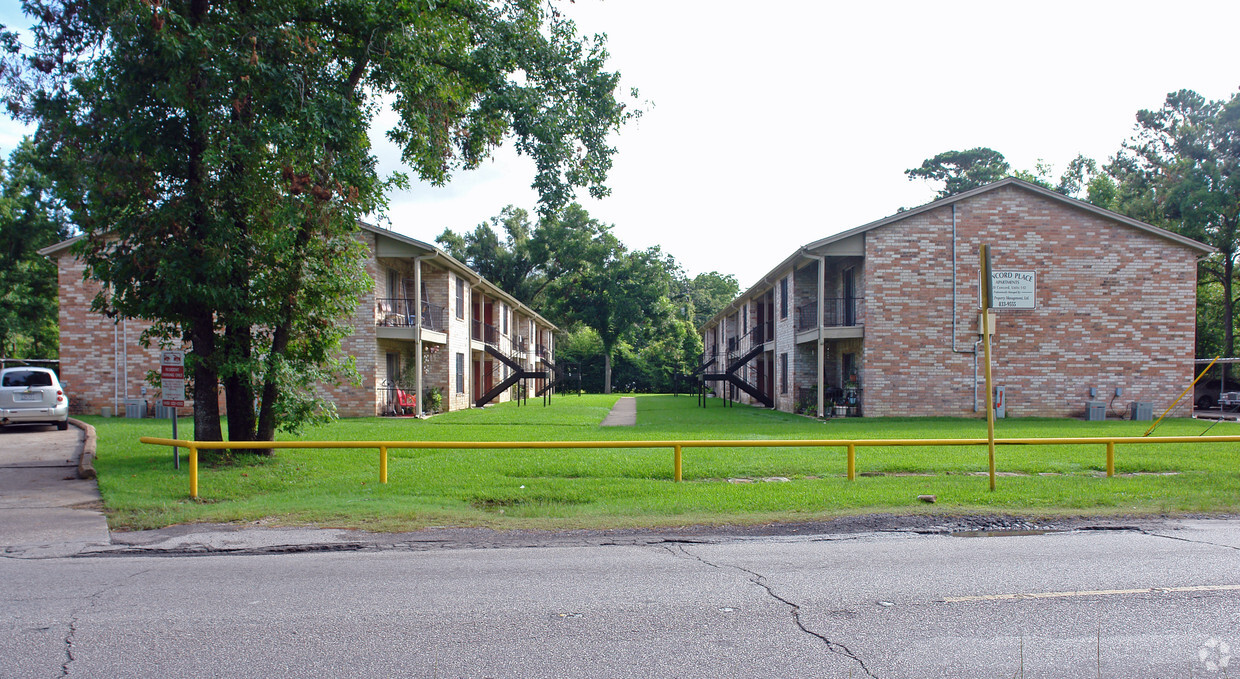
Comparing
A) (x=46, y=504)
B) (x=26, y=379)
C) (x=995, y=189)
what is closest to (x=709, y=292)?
(x=995, y=189)

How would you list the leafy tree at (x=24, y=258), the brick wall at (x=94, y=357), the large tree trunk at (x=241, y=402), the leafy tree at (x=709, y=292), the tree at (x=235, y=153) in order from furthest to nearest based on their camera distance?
the leafy tree at (x=709, y=292) → the leafy tree at (x=24, y=258) → the brick wall at (x=94, y=357) → the large tree trunk at (x=241, y=402) → the tree at (x=235, y=153)

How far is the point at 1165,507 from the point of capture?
9.02 metres

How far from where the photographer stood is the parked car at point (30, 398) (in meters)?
18.4

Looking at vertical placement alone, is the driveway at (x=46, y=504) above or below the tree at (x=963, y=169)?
below

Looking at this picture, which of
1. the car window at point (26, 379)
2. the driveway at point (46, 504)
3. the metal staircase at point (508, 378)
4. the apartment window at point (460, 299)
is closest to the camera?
the driveway at point (46, 504)

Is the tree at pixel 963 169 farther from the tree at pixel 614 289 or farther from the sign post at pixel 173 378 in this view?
the sign post at pixel 173 378

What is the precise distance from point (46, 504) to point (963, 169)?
62226 millimetres

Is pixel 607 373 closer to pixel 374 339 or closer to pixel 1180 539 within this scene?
pixel 374 339

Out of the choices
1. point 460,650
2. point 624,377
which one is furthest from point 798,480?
point 624,377

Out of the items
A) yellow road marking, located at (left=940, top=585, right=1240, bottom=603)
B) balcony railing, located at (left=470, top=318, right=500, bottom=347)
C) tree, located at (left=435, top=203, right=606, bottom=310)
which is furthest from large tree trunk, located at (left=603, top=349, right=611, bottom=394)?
yellow road marking, located at (left=940, top=585, right=1240, bottom=603)

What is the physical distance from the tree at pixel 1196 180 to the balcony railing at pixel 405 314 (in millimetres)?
34420

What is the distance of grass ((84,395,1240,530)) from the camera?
28.9ft

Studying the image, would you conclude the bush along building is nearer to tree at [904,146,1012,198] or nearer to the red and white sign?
the red and white sign

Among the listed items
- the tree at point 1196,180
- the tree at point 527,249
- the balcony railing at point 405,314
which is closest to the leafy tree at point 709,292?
the tree at point 527,249
